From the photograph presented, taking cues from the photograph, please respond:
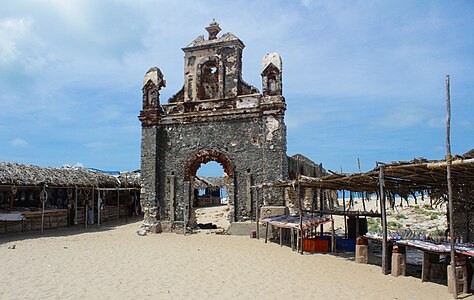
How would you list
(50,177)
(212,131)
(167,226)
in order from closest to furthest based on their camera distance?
1. (212,131)
2. (167,226)
3. (50,177)

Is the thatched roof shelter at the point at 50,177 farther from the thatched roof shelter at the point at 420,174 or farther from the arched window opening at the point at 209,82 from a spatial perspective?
the thatched roof shelter at the point at 420,174

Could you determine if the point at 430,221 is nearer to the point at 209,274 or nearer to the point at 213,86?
the point at 213,86

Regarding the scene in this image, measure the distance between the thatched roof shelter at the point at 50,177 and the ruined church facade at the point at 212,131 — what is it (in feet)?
15.0

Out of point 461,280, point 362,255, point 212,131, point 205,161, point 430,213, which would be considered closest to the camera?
point 461,280

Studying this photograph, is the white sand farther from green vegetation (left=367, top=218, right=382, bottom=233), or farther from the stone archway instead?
green vegetation (left=367, top=218, right=382, bottom=233)

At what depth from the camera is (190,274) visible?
8.81 metres

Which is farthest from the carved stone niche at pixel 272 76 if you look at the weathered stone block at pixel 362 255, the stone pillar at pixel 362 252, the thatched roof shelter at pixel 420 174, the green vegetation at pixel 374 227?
the green vegetation at pixel 374 227

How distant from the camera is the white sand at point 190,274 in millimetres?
7258

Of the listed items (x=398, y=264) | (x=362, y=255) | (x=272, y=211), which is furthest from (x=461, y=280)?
(x=272, y=211)

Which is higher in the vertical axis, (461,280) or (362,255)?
(461,280)

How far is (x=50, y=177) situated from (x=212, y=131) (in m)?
8.29

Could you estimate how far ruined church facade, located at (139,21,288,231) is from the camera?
15125 mm

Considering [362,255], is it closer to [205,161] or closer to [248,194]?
[248,194]

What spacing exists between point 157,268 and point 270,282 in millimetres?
3153
